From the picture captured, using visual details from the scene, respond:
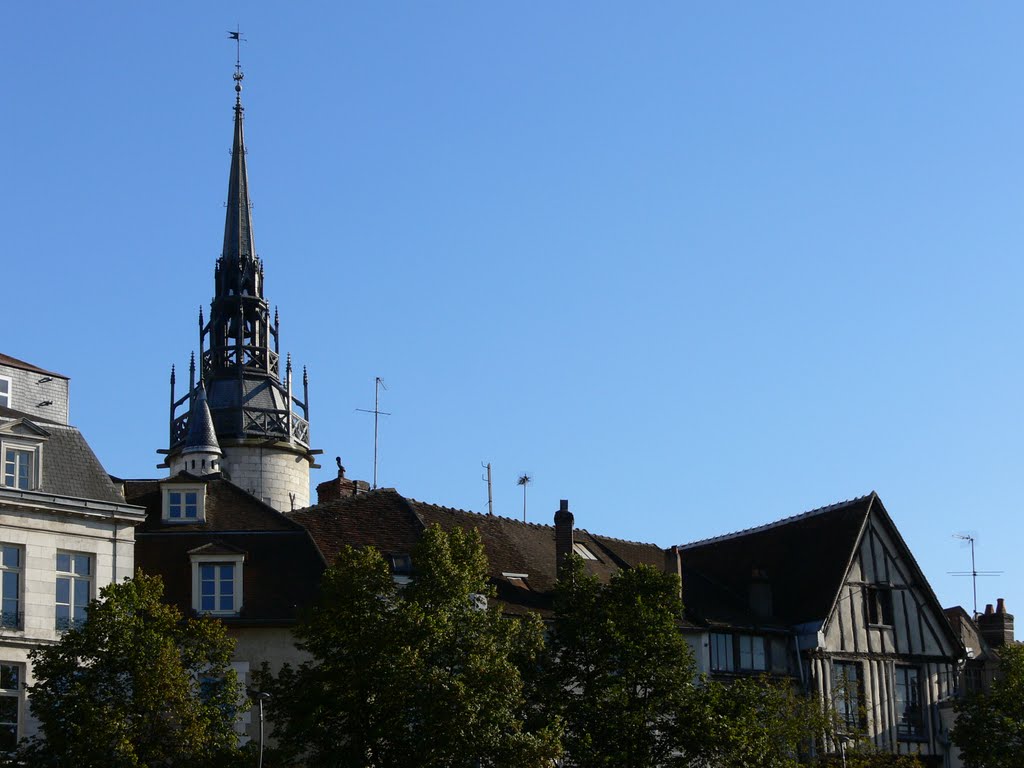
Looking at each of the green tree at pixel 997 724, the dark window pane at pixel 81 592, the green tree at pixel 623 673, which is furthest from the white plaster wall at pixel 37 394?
the green tree at pixel 997 724

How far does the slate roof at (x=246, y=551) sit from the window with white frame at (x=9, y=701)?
480cm

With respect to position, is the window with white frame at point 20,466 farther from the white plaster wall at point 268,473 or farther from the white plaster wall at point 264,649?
the white plaster wall at point 268,473

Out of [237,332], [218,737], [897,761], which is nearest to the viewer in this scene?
[218,737]

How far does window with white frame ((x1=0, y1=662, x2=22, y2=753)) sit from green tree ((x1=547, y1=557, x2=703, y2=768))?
11.0m

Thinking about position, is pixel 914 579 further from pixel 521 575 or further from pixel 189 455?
pixel 189 455

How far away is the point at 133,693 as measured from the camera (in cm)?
3541

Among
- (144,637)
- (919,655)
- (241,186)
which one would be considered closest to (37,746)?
(144,637)

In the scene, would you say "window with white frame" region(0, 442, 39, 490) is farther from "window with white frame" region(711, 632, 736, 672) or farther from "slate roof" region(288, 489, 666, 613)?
"window with white frame" region(711, 632, 736, 672)

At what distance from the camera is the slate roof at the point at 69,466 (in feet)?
138

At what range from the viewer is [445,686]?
118 feet

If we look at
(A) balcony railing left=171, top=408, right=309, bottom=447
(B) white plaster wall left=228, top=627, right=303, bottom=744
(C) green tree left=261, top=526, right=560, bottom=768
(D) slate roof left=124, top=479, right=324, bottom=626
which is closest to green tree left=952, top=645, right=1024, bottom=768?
(C) green tree left=261, top=526, right=560, bottom=768

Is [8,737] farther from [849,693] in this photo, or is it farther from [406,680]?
[849,693]

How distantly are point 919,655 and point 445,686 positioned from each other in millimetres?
22986

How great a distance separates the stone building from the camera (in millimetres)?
39812
